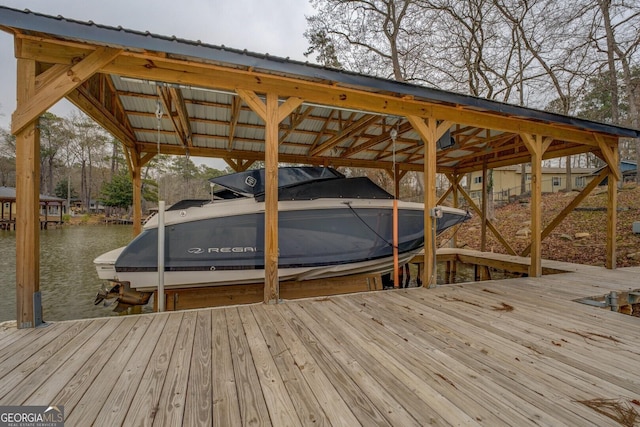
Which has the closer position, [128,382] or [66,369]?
[128,382]

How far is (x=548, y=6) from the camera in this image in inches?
358

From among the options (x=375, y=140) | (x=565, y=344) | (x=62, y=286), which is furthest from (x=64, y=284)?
(x=565, y=344)

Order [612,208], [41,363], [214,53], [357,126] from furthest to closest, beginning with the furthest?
[612,208], [357,126], [214,53], [41,363]

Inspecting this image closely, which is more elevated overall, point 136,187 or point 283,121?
point 283,121

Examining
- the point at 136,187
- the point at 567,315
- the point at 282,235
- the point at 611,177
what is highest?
the point at 611,177

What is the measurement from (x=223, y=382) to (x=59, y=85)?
2.60 meters

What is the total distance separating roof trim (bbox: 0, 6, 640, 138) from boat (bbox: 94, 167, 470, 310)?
60.7 inches

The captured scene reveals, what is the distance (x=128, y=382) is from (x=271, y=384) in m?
0.77

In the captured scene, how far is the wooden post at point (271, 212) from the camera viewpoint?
279 centimetres

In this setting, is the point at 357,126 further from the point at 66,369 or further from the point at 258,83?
the point at 66,369

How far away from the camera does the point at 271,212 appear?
9.22 ft

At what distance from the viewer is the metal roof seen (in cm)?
218

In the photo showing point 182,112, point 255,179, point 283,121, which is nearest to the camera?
point 182,112

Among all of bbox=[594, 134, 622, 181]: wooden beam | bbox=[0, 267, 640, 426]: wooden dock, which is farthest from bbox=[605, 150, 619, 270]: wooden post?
bbox=[0, 267, 640, 426]: wooden dock
